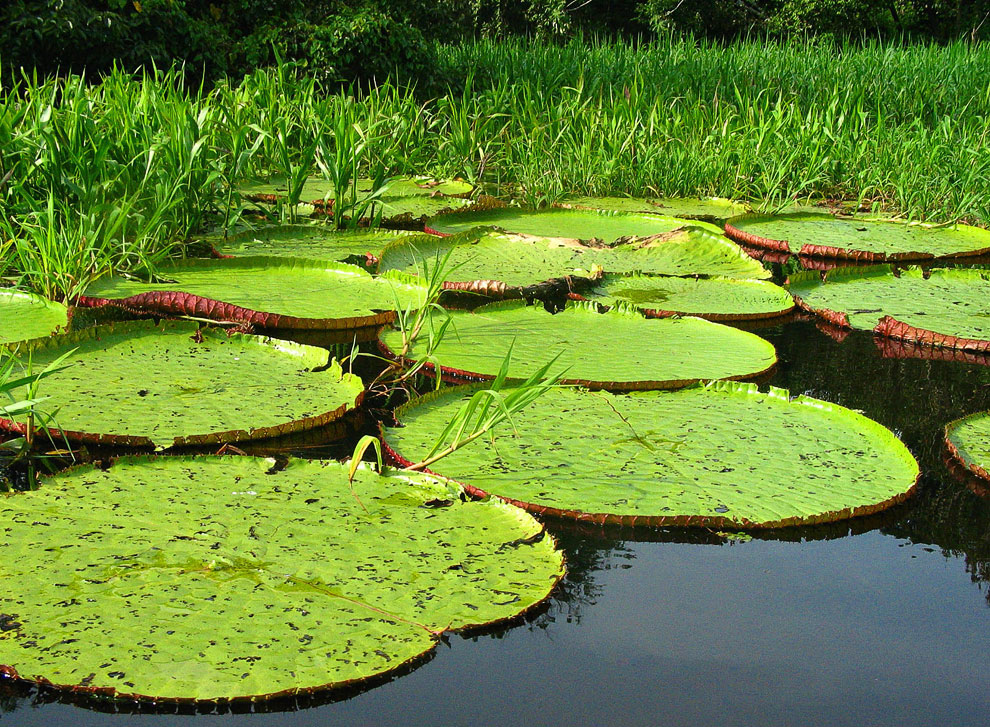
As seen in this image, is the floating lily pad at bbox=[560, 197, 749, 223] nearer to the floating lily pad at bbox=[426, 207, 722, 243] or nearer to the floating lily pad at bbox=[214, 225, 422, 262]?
the floating lily pad at bbox=[426, 207, 722, 243]

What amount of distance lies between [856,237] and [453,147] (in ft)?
7.02

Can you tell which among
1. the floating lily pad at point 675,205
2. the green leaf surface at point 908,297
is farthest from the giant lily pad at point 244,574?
the floating lily pad at point 675,205

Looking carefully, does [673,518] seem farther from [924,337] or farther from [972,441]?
[924,337]

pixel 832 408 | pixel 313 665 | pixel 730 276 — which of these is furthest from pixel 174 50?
pixel 313 665

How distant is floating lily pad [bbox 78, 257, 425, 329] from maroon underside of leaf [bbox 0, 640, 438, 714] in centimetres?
157

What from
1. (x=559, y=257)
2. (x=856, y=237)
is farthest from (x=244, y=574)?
(x=856, y=237)

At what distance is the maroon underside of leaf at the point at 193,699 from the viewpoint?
1276mm

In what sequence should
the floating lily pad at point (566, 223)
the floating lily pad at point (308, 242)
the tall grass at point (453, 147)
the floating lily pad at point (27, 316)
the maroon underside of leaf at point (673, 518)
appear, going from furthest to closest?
the floating lily pad at point (566, 223)
the floating lily pad at point (308, 242)
the tall grass at point (453, 147)
the floating lily pad at point (27, 316)
the maroon underside of leaf at point (673, 518)

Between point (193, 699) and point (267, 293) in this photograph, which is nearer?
point (193, 699)

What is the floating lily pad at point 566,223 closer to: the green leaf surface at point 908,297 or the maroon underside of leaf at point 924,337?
the green leaf surface at point 908,297

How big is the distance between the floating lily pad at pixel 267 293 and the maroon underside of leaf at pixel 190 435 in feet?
2.35

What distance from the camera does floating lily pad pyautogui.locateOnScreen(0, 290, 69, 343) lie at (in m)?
2.59

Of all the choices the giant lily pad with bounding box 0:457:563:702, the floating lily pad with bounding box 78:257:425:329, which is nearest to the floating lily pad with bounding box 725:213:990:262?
the floating lily pad with bounding box 78:257:425:329

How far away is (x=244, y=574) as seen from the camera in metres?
1.54
